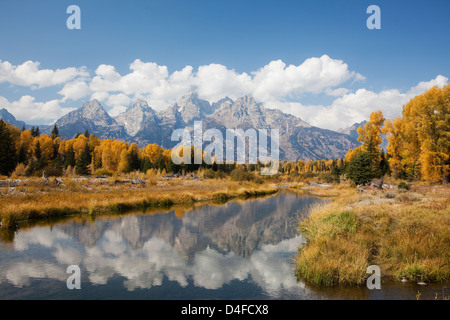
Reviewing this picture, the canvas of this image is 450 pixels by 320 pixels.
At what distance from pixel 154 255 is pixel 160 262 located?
1.13 metres

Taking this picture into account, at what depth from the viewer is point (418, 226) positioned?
14203 mm

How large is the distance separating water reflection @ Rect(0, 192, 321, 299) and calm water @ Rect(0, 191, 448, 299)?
0.04 metres

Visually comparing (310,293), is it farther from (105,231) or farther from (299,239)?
(105,231)

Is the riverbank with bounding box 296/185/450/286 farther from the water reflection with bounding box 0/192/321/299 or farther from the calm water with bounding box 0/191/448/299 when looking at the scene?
the water reflection with bounding box 0/192/321/299

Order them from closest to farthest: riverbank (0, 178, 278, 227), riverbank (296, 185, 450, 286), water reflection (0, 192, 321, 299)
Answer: riverbank (296, 185, 450, 286) < water reflection (0, 192, 321, 299) < riverbank (0, 178, 278, 227)

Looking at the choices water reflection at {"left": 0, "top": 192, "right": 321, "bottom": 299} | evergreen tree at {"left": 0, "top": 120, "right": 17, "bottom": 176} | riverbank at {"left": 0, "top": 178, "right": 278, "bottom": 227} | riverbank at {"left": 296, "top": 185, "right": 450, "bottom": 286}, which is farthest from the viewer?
evergreen tree at {"left": 0, "top": 120, "right": 17, "bottom": 176}

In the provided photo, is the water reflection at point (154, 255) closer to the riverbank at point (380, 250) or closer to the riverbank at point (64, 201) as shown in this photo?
the riverbank at point (380, 250)

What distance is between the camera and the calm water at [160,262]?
973 cm

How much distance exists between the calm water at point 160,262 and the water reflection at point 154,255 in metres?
0.04

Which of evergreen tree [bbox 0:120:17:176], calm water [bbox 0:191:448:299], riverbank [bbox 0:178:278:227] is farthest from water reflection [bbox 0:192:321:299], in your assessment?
evergreen tree [bbox 0:120:17:176]

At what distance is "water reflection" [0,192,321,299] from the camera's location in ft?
35.1

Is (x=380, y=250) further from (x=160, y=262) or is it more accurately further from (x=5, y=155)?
(x=5, y=155)

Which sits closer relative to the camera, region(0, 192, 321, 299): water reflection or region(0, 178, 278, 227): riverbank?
region(0, 192, 321, 299): water reflection

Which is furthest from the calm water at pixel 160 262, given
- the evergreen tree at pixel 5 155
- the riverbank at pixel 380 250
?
the evergreen tree at pixel 5 155
